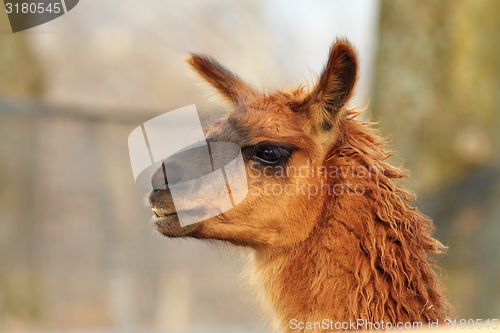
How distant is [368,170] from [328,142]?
0.77 feet

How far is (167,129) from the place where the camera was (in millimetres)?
3334

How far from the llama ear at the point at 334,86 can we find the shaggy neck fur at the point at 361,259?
0.12 m

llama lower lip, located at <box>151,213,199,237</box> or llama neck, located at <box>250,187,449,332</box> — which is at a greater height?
llama lower lip, located at <box>151,213,199,237</box>

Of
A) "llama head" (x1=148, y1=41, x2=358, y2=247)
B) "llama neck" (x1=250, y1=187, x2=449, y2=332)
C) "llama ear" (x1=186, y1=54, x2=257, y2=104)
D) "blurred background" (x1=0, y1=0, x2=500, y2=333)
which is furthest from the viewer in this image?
"blurred background" (x1=0, y1=0, x2=500, y2=333)

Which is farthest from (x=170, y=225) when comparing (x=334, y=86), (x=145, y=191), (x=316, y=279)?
(x=145, y=191)

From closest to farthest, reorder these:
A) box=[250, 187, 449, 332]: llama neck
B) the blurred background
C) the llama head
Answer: box=[250, 187, 449, 332]: llama neck → the llama head → the blurred background

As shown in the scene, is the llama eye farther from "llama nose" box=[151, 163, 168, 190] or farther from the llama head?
"llama nose" box=[151, 163, 168, 190]

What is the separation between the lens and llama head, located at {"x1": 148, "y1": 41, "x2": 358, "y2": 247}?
6.65 ft

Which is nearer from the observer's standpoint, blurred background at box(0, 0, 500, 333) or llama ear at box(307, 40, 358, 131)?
llama ear at box(307, 40, 358, 131)

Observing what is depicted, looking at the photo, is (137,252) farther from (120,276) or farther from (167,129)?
(167,129)

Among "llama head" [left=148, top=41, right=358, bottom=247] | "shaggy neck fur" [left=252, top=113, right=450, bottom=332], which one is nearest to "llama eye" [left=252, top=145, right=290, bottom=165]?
"llama head" [left=148, top=41, right=358, bottom=247]

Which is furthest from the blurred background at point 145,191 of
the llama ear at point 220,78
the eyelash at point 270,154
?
the eyelash at point 270,154

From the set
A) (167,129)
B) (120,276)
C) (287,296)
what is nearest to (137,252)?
(120,276)

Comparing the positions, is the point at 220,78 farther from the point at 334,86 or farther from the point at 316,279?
the point at 316,279
